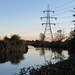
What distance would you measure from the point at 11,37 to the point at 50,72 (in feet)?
133

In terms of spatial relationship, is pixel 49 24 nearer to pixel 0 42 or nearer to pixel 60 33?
pixel 0 42

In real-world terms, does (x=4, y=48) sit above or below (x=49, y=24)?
below

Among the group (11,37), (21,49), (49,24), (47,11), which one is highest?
(47,11)

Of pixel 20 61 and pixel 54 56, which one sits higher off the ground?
pixel 54 56

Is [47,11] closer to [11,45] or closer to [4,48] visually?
[11,45]

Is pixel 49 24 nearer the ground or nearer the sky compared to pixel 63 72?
nearer the sky

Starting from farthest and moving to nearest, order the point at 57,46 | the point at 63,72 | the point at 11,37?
the point at 57,46, the point at 11,37, the point at 63,72

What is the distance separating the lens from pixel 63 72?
26.9 feet

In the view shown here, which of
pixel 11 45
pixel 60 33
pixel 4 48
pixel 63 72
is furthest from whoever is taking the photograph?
pixel 60 33

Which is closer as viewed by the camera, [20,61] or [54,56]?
[54,56]

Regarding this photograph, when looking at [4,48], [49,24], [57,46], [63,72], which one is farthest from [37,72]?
[57,46]

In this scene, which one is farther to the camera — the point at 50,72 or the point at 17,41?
the point at 17,41

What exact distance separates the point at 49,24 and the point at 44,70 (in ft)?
132

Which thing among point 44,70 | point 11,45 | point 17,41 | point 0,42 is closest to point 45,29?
point 17,41
